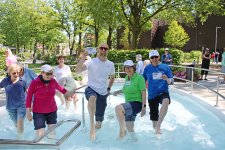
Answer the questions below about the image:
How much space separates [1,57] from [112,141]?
53.5 feet

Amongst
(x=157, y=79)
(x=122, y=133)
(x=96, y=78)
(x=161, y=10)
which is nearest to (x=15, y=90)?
A: (x=96, y=78)

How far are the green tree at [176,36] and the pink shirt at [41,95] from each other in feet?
154

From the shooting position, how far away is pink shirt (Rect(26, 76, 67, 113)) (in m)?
5.20

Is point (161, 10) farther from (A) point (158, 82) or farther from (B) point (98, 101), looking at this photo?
(B) point (98, 101)

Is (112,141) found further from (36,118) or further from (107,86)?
(36,118)

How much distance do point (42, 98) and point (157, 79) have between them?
2.46 m

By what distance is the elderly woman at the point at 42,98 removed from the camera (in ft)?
17.1

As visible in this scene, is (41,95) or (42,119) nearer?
(41,95)

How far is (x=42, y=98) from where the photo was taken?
5293mm

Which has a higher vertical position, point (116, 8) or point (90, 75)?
point (116, 8)

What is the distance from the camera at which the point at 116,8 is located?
1037 inches

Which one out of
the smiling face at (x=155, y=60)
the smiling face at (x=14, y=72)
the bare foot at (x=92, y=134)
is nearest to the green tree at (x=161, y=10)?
the smiling face at (x=155, y=60)

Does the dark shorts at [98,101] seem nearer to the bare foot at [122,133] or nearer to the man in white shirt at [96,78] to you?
the man in white shirt at [96,78]

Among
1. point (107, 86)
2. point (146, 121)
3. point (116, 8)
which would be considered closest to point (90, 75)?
point (107, 86)
